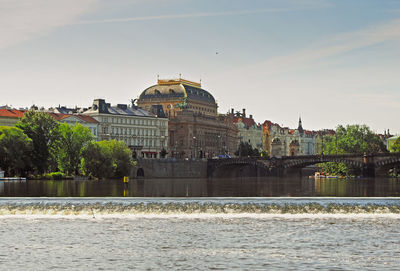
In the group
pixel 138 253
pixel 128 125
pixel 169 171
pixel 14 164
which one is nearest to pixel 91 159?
pixel 14 164

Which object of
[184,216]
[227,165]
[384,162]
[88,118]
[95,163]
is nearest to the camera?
[184,216]

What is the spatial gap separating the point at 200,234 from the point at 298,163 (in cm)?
11549

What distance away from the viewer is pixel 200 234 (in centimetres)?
4156

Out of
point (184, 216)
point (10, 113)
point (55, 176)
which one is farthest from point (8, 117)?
point (184, 216)

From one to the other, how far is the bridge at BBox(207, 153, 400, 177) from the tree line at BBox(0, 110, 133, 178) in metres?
39.8

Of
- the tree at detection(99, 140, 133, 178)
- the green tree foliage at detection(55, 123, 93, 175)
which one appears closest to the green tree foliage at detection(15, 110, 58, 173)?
the green tree foliage at detection(55, 123, 93, 175)

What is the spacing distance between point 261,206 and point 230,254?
62.8 ft

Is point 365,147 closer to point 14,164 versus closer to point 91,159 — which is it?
point 91,159

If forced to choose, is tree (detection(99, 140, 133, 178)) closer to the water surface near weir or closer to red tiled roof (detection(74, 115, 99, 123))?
red tiled roof (detection(74, 115, 99, 123))

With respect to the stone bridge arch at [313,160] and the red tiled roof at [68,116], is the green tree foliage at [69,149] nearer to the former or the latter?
the red tiled roof at [68,116]

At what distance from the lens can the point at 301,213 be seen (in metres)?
52.2

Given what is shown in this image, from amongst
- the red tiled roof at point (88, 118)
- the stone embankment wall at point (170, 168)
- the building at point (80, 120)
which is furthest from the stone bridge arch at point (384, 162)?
the red tiled roof at point (88, 118)

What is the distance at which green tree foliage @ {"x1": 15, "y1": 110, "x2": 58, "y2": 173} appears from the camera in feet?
394

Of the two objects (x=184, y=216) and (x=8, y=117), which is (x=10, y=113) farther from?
(x=184, y=216)
